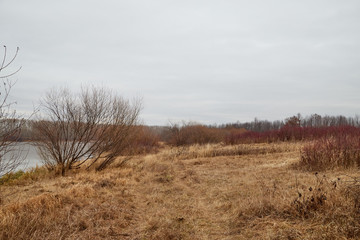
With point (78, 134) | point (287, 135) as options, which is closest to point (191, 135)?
point (287, 135)

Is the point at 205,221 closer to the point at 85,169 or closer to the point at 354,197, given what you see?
the point at 354,197

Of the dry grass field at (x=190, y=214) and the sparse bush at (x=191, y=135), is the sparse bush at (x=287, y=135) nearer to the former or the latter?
the sparse bush at (x=191, y=135)

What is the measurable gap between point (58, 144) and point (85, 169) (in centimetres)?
174

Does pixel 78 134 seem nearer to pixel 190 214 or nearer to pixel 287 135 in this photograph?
pixel 190 214

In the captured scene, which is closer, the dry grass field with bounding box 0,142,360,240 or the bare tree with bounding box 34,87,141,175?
the dry grass field with bounding box 0,142,360,240

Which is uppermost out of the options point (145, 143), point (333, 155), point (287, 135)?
point (287, 135)

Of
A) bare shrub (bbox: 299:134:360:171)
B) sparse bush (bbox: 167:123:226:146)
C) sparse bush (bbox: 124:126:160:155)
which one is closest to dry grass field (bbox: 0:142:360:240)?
bare shrub (bbox: 299:134:360:171)

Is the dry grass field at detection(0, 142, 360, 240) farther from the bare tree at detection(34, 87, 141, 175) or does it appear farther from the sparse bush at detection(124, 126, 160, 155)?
the sparse bush at detection(124, 126, 160, 155)

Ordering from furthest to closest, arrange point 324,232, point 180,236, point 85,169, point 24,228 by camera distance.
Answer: point 85,169 → point 180,236 → point 24,228 → point 324,232

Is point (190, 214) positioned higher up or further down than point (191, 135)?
further down

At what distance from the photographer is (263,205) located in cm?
429

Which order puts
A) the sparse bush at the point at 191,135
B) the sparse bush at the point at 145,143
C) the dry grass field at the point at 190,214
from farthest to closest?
the sparse bush at the point at 191,135 → the sparse bush at the point at 145,143 → the dry grass field at the point at 190,214

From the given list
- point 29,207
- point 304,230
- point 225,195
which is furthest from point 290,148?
point 29,207

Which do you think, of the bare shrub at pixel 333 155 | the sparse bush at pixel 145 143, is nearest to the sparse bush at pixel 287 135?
the sparse bush at pixel 145 143
